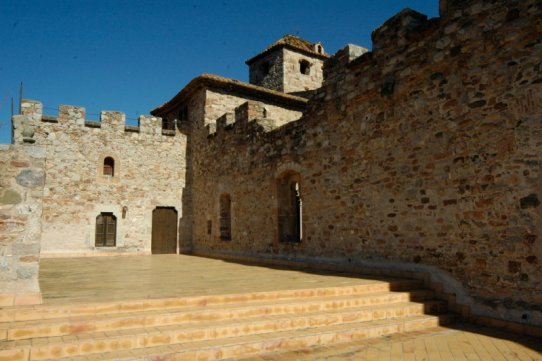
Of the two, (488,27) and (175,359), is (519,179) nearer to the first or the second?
(488,27)

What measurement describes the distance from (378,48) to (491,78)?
2.52 m

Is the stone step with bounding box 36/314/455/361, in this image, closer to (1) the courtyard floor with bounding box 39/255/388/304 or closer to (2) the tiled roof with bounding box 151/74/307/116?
(1) the courtyard floor with bounding box 39/255/388/304

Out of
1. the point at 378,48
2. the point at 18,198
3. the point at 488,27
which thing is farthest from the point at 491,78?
the point at 18,198

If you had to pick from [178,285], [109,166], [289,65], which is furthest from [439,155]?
[289,65]

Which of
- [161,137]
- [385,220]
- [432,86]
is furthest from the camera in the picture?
[161,137]

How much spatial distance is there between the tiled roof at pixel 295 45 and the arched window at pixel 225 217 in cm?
1252

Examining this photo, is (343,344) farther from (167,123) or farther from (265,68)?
(265,68)

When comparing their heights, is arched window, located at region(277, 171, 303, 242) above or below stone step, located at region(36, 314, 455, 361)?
above

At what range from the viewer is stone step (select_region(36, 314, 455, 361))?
3.65m

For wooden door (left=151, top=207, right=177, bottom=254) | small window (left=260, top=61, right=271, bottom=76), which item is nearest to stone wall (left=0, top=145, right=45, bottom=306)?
wooden door (left=151, top=207, right=177, bottom=254)

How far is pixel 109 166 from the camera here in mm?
15523

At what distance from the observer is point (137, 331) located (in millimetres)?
4000

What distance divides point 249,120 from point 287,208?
122 inches

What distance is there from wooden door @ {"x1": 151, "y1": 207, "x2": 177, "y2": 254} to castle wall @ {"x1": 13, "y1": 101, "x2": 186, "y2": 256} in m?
0.24
